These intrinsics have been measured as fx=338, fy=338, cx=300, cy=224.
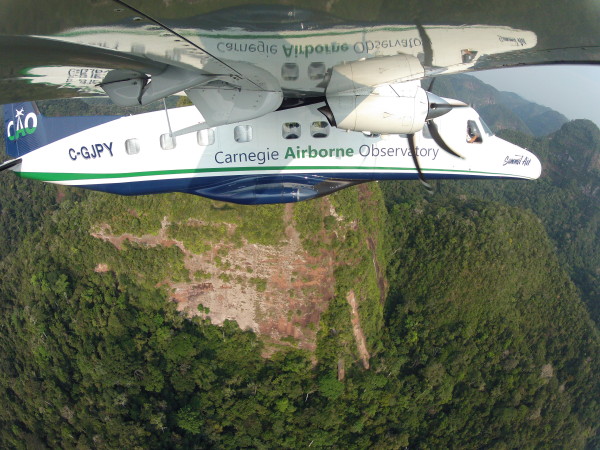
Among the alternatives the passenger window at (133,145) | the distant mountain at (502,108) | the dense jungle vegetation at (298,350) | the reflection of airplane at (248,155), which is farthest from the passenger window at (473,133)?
the distant mountain at (502,108)

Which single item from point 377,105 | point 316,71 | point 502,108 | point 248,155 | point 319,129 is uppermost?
point 502,108

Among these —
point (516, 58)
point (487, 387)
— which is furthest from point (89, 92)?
point (487, 387)

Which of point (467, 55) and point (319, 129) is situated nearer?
point (467, 55)

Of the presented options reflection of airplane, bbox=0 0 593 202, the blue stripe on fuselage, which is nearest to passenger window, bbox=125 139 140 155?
the blue stripe on fuselage

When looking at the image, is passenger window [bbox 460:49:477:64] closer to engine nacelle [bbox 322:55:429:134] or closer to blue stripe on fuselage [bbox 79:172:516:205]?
engine nacelle [bbox 322:55:429:134]

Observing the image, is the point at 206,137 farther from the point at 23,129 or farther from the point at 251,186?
the point at 23,129

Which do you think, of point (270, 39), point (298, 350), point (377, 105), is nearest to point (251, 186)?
point (377, 105)

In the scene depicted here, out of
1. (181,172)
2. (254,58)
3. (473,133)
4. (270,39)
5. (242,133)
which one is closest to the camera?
(270,39)

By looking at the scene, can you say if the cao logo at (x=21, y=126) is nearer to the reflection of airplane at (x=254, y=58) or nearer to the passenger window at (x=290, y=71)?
the reflection of airplane at (x=254, y=58)
